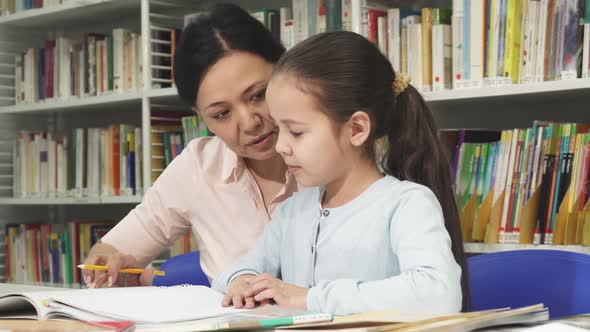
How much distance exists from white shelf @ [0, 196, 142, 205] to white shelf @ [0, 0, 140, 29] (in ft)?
2.43

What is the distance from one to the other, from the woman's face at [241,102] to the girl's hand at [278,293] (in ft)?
1.78

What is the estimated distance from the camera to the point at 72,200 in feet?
10.8

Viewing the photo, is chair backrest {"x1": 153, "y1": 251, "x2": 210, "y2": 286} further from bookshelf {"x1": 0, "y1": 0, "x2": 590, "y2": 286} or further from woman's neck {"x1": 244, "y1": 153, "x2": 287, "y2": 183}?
bookshelf {"x1": 0, "y1": 0, "x2": 590, "y2": 286}

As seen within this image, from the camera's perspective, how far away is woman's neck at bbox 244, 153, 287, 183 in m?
1.78

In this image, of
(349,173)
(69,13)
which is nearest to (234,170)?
(349,173)

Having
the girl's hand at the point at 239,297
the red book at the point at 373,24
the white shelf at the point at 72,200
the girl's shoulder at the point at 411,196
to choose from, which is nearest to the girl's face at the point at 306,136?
the girl's shoulder at the point at 411,196

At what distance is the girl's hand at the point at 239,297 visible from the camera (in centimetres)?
107

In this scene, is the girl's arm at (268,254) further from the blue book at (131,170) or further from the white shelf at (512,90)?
the blue book at (131,170)

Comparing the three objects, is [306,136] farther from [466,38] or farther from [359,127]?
[466,38]

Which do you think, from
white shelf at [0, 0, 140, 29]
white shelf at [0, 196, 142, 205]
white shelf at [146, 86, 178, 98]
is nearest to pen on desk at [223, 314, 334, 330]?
white shelf at [146, 86, 178, 98]

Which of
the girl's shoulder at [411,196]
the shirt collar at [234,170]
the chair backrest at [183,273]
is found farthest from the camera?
the chair backrest at [183,273]

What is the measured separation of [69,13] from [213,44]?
192 centimetres

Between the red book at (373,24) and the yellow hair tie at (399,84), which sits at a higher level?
the red book at (373,24)

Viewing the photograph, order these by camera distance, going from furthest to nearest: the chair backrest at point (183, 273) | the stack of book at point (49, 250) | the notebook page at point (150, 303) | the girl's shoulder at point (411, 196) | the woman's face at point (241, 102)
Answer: the stack of book at point (49, 250) < the chair backrest at point (183, 273) < the woman's face at point (241, 102) < the girl's shoulder at point (411, 196) < the notebook page at point (150, 303)
